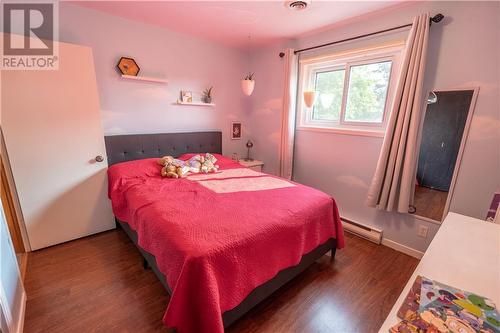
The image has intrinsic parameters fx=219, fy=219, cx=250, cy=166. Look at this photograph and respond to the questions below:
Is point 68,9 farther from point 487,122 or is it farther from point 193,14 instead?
Answer: point 487,122

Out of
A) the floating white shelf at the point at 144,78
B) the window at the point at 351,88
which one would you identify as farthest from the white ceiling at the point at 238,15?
the floating white shelf at the point at 144,78

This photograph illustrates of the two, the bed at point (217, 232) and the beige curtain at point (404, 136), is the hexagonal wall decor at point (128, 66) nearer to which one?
the bed at point (217, 232)

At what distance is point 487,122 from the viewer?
1.74m

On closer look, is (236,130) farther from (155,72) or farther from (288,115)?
(155,72)

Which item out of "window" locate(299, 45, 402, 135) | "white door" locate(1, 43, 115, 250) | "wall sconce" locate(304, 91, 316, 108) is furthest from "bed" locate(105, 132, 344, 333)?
"window" locate(299, 45, 402, 135)

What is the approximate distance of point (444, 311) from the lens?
756mm

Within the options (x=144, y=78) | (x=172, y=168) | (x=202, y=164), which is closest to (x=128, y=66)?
(x=144, y=78)

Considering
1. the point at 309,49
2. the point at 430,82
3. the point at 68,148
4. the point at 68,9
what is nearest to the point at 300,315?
the point at 430,82

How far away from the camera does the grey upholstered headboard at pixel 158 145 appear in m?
2.54

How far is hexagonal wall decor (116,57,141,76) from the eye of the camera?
8.15 ft

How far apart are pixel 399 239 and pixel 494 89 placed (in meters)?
1.54

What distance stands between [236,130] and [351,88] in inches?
72.2

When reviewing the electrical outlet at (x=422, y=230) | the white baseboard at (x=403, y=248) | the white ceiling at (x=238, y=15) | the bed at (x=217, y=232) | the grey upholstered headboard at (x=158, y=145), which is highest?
the white ceiling at (x=238, y=15)

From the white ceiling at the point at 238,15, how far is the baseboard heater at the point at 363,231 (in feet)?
7.45
